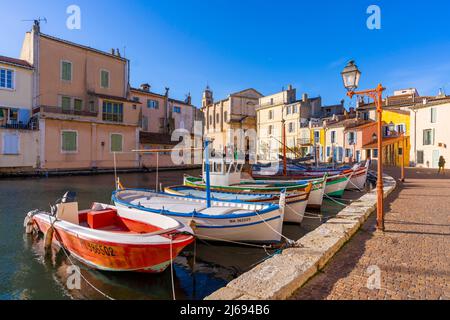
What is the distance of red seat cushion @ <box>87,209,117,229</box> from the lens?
8.89 m

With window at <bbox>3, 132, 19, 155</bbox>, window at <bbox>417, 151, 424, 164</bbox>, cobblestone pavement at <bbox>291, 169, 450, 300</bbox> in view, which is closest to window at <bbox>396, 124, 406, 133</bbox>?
window at <bbox>417, 151, 424, 164</bbox>

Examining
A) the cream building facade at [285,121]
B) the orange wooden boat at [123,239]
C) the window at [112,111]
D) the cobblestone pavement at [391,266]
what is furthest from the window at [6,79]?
the cream building facade at [285,121]

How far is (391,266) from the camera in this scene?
5.50 metres

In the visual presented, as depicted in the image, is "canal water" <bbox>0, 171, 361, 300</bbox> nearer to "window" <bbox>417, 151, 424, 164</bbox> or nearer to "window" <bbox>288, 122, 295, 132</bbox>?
"window" <bbox>417, 151, 424, 164</bbox>

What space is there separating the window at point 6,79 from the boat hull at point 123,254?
1206 inches

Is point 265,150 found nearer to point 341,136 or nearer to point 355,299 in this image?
point 341,136

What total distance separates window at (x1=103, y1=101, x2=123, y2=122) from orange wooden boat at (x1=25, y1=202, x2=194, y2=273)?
98.5ft

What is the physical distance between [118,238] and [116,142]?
33.4 meters

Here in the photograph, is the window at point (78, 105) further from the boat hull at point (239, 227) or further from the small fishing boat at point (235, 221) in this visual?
the boat hull at point (239, 227)

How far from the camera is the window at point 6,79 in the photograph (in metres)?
29.3

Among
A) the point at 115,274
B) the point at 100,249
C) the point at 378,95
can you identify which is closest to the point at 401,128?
the point at 378,95

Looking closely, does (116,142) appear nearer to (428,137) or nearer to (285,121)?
(285,121)
